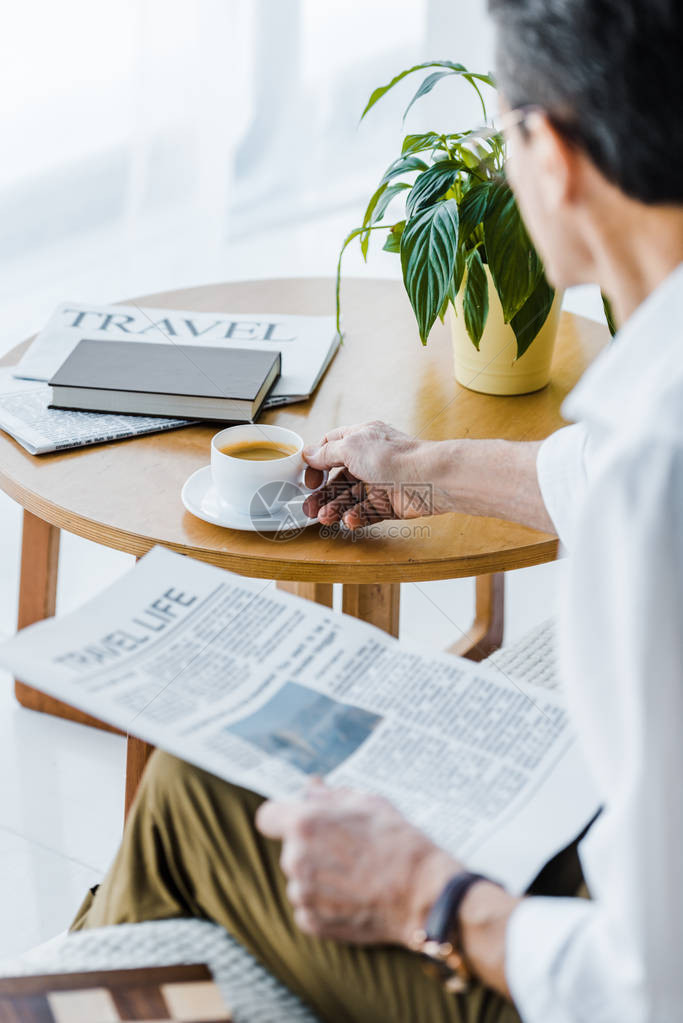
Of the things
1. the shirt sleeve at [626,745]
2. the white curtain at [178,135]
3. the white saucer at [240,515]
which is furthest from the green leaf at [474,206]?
the white curtain at [178,135]

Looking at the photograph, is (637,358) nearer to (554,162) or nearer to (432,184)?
(554,162)

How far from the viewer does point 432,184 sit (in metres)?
1.19

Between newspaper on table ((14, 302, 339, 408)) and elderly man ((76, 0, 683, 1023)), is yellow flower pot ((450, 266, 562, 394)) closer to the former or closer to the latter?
newspaper on table ((14, 302, 339, 408))

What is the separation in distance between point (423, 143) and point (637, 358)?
0.75 m

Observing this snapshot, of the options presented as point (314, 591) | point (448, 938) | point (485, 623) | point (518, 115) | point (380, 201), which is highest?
point (518, 115)

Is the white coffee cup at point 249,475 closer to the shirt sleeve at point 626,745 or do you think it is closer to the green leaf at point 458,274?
the green leaf at point 458,274

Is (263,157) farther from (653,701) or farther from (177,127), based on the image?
(653,701)

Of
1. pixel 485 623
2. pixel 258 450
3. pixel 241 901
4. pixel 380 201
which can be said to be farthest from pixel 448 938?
pixel 485 623

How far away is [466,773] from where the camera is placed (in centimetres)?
77

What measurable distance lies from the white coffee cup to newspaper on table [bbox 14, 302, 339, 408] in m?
0.22

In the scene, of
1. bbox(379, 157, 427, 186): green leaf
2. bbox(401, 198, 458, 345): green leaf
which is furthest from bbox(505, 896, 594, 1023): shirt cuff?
bbox(379, 157, 427, 186): green leaf

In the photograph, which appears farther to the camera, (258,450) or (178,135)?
(178,135)

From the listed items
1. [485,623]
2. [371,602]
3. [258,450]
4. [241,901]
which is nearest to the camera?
[241,901]

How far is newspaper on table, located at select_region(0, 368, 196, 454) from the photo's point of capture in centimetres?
120
